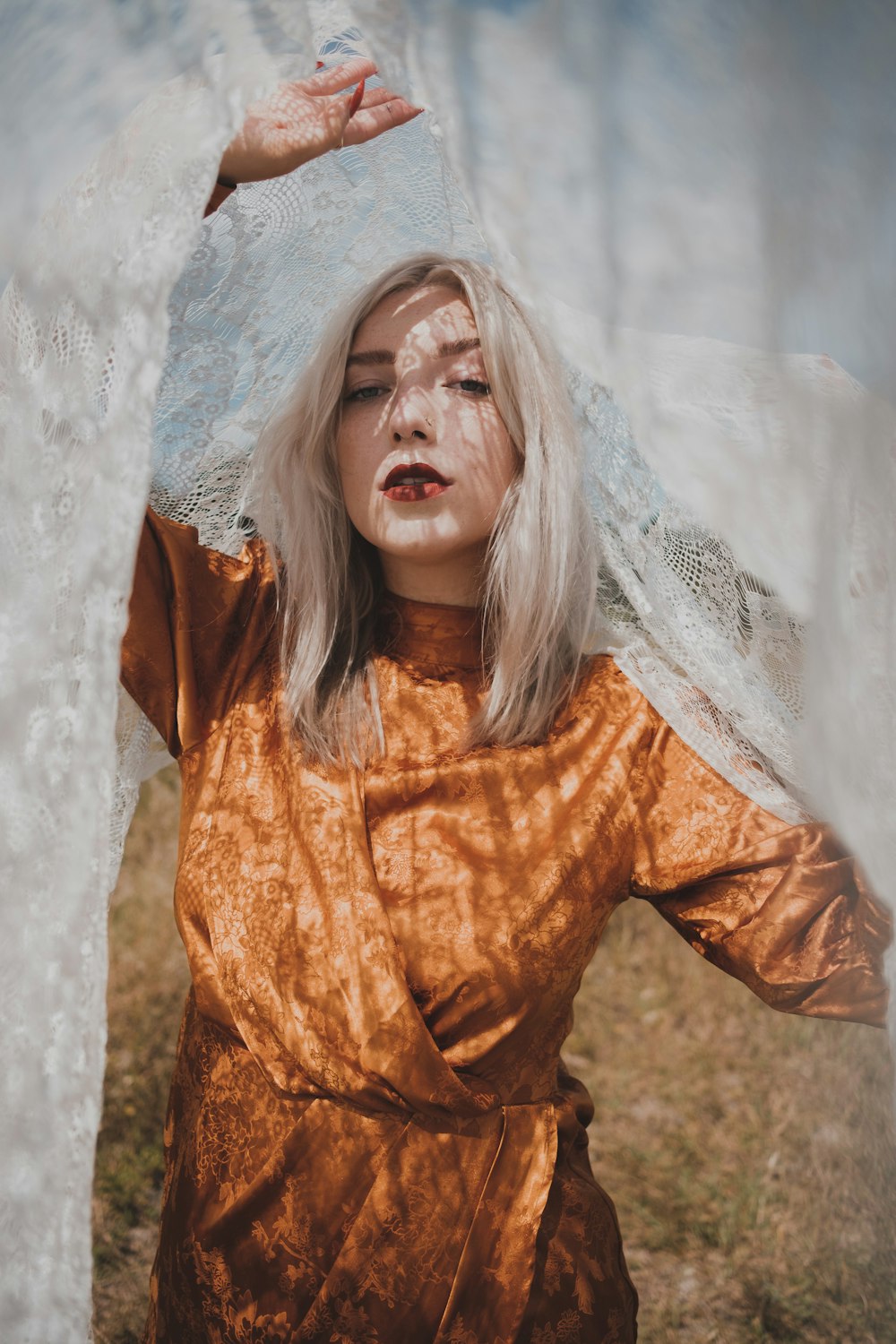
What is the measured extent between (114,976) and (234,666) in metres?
1.98

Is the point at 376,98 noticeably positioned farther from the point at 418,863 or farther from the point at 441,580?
the point at 418,863

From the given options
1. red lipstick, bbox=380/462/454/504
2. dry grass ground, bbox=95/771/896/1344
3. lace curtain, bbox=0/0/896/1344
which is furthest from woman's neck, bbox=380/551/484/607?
dry grass ground, bbox=95/771/896/1344

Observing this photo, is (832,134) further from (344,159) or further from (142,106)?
(344,159)

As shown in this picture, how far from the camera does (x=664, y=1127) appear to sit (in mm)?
2820

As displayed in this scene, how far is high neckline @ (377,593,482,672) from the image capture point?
1.18 metres

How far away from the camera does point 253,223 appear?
1100 mm

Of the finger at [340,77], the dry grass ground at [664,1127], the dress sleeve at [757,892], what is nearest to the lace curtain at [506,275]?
the finger at [340,77]

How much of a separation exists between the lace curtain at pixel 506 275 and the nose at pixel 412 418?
0.76ft

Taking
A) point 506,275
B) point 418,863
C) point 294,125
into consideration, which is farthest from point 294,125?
point 418,863

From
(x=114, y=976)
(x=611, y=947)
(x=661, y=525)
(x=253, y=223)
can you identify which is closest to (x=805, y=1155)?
(x=611, y=947)

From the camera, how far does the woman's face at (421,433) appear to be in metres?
1.07

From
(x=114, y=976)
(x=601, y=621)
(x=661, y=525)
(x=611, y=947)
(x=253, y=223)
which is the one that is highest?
(x=253, y=223)

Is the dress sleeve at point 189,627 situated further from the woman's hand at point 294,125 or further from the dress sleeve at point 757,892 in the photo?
the dress sleeve at point 757,892

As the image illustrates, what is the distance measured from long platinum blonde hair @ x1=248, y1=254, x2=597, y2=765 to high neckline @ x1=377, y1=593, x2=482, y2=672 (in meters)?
0.02
